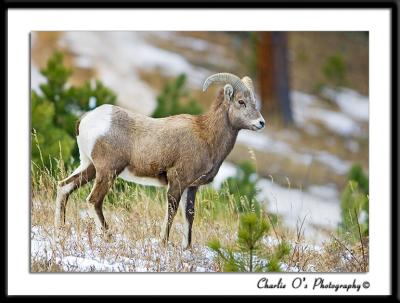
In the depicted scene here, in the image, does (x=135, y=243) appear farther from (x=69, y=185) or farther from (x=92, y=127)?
(x=92, y=127)

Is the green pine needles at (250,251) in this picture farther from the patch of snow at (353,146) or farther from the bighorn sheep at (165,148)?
the patch of snow at (353,146)

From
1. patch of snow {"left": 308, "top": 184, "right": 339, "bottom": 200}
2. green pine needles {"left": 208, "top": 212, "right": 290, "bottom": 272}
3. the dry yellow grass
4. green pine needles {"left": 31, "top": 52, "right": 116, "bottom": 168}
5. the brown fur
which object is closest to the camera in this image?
green pine needles {"left": 208, "top": 212, "right": 290, "bottom": 272}

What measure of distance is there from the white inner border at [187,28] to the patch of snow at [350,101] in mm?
10777

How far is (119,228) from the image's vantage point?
904 cm

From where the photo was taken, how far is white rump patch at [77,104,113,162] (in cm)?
866

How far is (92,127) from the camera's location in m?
8.68

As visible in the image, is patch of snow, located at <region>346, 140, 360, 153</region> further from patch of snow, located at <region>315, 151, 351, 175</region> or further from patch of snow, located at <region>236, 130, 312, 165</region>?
patch of snow, located at <region>236, 130, 312, 165</region>

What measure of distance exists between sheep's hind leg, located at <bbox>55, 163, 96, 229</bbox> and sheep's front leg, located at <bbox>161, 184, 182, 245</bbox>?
848 mm

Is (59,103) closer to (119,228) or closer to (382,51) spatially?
(119,228)

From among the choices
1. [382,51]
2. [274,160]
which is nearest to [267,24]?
[382,51]

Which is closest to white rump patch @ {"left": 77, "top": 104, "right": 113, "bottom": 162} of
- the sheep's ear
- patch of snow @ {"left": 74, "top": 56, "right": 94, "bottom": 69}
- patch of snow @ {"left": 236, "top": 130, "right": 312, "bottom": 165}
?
the sheep's ear

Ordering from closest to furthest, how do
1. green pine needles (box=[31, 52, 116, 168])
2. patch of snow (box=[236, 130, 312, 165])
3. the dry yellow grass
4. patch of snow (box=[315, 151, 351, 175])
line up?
the dry yellow grass, green pine needles (box=[31, 52, 116, 168]), patch of snow (box=[236, 130, 312, 165]), patch of snow (box=[315, 151, 351, 175])

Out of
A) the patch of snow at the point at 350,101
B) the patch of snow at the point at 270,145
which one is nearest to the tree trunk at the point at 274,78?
the patch of snow at the point at 270,145

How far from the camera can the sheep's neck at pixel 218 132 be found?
8.75m
